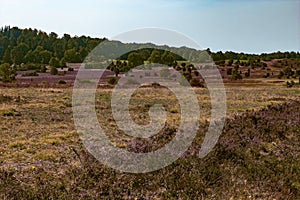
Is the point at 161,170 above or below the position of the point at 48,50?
below

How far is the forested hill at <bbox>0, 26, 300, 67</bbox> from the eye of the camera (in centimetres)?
8612

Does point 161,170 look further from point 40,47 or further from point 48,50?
point 48,50

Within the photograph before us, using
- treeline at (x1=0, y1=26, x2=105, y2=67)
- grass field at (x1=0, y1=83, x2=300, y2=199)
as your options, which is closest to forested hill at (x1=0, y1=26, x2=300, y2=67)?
treeline at (x1=0, y1=26, x2=105, y2=67)

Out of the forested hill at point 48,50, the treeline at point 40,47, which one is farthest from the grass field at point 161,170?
the treeline at point 40,47

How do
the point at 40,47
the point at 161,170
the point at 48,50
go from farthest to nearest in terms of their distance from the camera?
the point at 48,50 < the point at 40,47 < the point at 161,170

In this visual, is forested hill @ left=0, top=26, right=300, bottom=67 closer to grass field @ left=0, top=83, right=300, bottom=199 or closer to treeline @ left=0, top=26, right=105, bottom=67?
treeline @ left=0, top=26, right=105, bottom=67

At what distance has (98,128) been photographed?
13133mm

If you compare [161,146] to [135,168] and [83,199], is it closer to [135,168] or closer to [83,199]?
[135,168]

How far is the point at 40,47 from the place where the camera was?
9169cm

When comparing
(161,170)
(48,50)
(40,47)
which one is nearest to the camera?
(161,170)

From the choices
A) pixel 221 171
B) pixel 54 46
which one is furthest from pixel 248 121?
pixel 54 46

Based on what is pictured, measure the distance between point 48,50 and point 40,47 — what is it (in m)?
11.2

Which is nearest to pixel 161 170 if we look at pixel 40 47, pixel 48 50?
pixel 40 47

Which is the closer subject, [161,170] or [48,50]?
[161,170]
